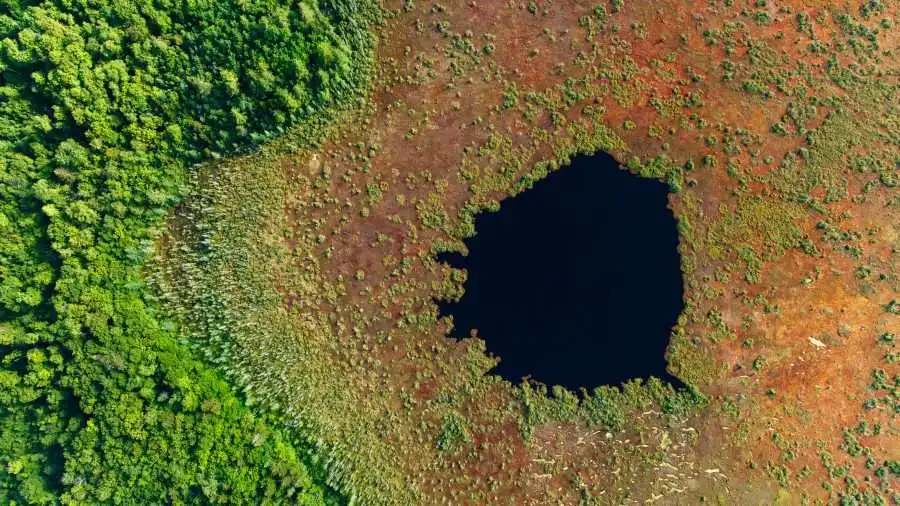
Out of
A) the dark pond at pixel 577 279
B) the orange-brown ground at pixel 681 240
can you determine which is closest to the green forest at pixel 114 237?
the orange-brown ground at pixel 681 240

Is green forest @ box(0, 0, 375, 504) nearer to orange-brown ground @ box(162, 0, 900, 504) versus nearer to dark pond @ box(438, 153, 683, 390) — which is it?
orange-brown ground @ box(162, 0, 900, 504)

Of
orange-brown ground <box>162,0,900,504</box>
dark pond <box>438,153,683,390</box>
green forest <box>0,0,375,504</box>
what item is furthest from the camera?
dark pond <box>438,153,683,390</box>

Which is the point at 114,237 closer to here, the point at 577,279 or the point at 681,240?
the point at 577,279

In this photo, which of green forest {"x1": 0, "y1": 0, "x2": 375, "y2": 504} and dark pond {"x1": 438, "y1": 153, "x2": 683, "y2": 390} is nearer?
green forest {"x1": 0, "y1": 0, "x2": 375, "y2": 504}

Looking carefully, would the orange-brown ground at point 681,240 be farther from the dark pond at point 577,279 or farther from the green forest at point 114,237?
the green forest at point 114,237

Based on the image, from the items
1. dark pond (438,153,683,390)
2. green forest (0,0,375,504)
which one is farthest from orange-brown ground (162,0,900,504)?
green forest (0,0,375,504)

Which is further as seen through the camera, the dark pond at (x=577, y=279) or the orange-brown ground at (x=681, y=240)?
the dark pond at (x=577, y=279)
